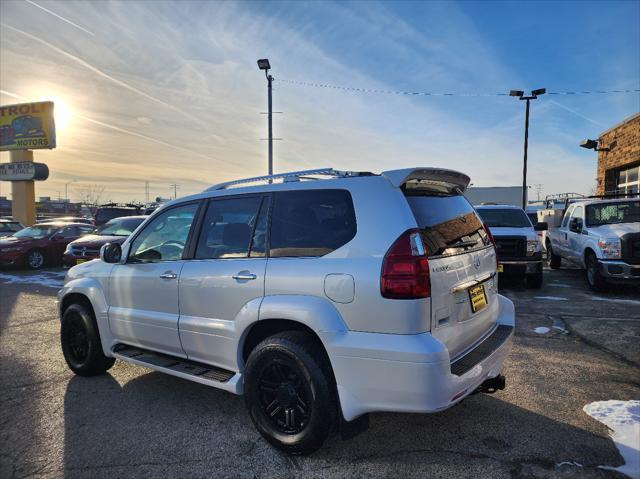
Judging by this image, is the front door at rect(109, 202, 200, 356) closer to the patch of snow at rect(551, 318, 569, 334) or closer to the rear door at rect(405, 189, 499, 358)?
the rear door at rect(405, 189, 499, 358)

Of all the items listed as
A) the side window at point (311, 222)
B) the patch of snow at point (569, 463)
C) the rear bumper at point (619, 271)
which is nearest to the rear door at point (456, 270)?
the side window at point (311, 222)

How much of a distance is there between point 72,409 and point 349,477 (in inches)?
98.3

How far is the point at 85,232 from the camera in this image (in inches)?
599

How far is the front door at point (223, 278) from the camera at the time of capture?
3225mm

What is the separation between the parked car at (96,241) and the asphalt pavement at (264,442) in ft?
20.4

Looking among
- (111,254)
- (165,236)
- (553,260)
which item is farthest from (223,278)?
(553,260)

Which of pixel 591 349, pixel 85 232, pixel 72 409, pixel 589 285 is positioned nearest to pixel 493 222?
pixel 589 285

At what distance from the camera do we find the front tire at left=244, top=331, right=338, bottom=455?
2771mm

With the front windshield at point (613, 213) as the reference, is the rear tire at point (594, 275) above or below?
below

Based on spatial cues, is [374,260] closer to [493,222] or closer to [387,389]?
[387,389]

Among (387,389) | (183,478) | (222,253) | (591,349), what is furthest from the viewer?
(591,349)

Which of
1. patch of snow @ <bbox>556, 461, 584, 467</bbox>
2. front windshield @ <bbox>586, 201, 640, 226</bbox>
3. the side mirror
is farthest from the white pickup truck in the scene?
the side mirror

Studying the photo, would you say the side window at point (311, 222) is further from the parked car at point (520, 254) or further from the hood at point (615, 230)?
the hood at point (615, 230)

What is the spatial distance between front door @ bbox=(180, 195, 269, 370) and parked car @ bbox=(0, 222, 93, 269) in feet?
41.8
